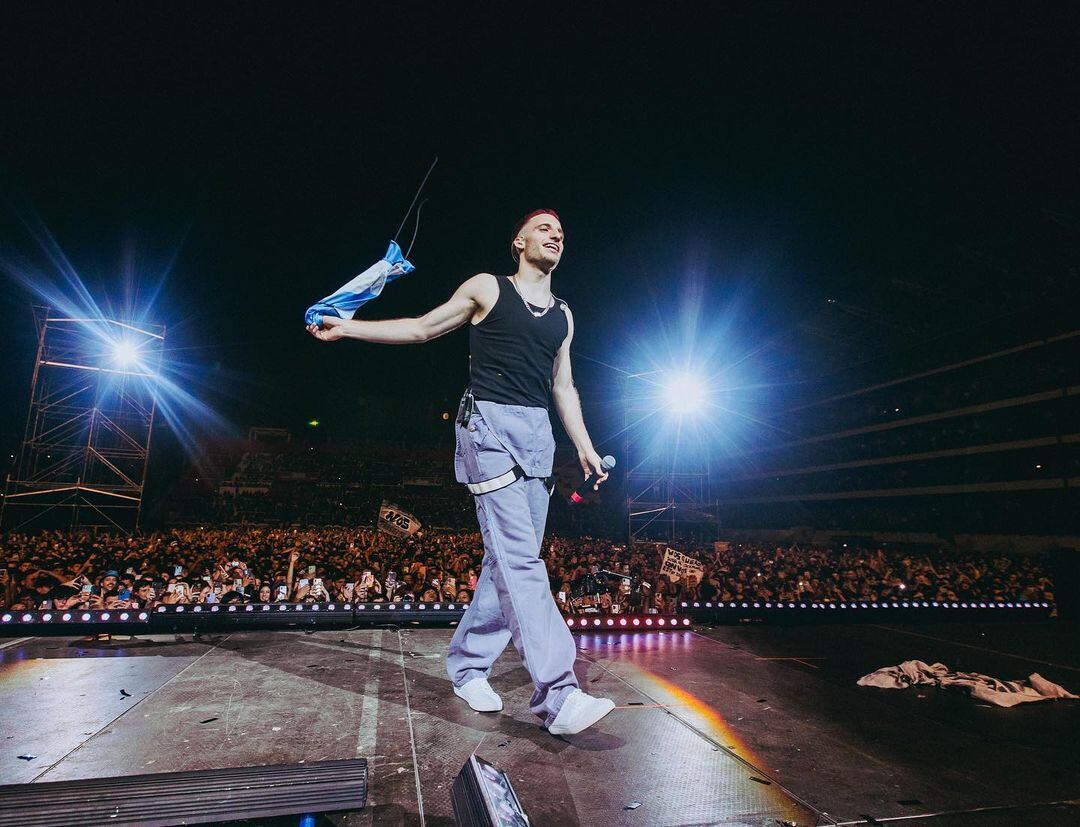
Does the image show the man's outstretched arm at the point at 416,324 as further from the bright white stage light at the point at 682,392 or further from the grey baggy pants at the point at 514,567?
the bright white stage light at the point at 682,392

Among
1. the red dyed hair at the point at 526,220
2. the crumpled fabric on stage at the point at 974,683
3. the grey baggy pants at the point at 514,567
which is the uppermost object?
the red dyed hair at the point at 526,220

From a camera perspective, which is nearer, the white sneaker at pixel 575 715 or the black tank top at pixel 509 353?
the white sneaker at pixel 575 715

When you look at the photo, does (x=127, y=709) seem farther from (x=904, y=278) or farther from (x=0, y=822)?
(x=904, y=278)

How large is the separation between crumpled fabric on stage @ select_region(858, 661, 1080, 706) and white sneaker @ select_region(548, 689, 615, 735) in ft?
6.89

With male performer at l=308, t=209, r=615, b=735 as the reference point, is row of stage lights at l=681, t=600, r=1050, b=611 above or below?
below

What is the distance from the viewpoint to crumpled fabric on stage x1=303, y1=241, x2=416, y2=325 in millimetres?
2260

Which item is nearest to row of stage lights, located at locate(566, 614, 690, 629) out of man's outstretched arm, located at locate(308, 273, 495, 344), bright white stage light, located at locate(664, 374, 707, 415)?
man's outstretched arm, located at locate(308, 273, 495, 344)

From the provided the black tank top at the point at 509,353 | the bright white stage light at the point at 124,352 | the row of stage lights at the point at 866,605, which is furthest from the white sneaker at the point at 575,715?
the bright white stage light at the point at 124,352

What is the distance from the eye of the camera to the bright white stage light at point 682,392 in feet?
89.4

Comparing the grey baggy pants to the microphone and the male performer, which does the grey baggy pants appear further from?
the microphone

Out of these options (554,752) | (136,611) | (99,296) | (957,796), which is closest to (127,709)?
(554,752)

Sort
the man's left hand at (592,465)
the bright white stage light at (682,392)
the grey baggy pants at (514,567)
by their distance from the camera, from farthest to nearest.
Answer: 1. the bright white stage light at (682,392)
2. the man's left hand at (592,465)
3. the grey baggy pants at (514,567)

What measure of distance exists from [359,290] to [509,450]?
41.2 inches

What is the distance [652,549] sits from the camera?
1717 centimetres
